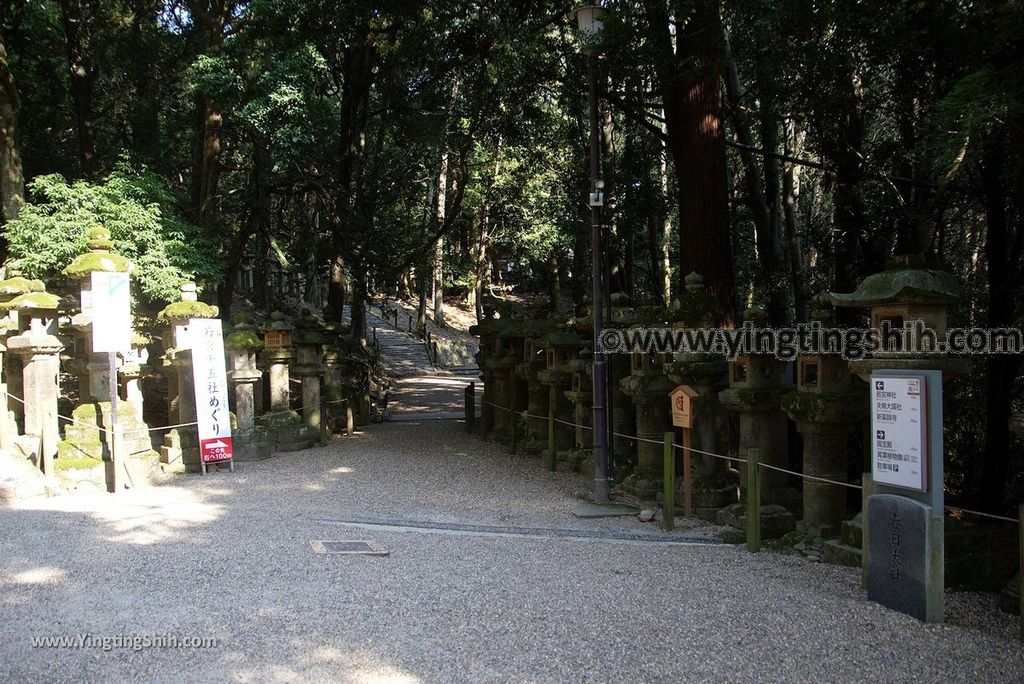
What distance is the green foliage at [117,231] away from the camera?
12.4m

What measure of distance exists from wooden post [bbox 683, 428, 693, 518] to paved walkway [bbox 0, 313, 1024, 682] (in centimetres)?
46

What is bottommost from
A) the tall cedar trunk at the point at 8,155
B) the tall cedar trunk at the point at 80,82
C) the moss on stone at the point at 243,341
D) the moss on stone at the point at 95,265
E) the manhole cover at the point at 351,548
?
the manhole cover at the point at 351,548

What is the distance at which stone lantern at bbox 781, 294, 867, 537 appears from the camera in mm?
6762

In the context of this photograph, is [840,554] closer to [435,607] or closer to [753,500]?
[753,500]

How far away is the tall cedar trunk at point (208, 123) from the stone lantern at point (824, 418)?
13497mm

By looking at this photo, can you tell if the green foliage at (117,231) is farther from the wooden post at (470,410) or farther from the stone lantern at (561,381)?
the stone lantern at (561,381)

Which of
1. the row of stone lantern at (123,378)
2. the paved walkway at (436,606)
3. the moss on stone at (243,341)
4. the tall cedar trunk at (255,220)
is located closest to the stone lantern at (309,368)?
the row of stone lantern at (123,378)

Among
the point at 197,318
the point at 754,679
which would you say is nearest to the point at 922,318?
the point at 754,679

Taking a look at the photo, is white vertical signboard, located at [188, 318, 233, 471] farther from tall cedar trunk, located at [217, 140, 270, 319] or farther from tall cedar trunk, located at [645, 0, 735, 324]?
tall cedar trunk, located at [217, 140, 270, 319]

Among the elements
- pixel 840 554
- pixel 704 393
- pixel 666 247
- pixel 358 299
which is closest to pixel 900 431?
pixel 840 554

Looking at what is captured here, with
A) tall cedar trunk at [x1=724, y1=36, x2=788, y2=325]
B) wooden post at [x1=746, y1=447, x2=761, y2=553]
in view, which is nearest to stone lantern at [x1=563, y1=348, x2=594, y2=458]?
tall cedar trunk at [x1=724, y1=36, x2=788, y2=325]

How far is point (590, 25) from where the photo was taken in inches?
350

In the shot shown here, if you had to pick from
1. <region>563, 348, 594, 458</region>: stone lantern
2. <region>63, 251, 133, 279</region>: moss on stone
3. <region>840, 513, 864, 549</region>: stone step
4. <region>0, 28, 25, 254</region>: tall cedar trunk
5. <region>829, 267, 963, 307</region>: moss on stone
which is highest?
<region>0, 28, 25, 254</region>: tall cedar trunk

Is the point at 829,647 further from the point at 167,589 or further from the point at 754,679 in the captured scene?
the point at 167,589
